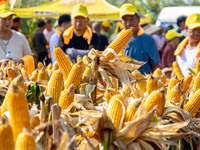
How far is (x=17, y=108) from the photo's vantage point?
1.20 meters

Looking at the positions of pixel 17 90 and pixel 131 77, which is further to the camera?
pixel 131 77

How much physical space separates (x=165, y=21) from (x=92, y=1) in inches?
116

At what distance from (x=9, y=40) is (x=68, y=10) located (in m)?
8.97

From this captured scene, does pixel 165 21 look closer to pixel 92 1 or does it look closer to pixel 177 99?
pixel 92 1

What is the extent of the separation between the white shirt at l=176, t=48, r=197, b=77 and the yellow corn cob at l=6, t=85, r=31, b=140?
3.55 m

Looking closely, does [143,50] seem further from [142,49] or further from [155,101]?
[155,101]

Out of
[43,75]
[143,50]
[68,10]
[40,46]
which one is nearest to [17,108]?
[43,75]

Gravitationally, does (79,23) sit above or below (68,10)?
above

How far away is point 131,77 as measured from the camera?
2.16m

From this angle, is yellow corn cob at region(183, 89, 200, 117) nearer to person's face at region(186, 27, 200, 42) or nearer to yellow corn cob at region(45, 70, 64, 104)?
yellow corn cob at region(45, 70, 64, 104)

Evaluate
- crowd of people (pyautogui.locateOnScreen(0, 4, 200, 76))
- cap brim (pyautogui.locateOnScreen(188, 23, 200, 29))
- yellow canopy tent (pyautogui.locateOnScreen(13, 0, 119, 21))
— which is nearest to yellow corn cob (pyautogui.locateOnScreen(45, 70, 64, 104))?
crowd of people (pyautogui.locateOnScreen(0, 4, 200, 76))

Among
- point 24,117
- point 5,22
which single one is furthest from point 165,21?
point 24,117

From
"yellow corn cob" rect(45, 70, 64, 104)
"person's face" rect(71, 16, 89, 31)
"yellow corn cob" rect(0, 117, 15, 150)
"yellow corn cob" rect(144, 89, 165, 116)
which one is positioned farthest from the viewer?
"person's face" rect(71, 16, 89, 31)

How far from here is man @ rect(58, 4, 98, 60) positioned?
4645 millimetres
